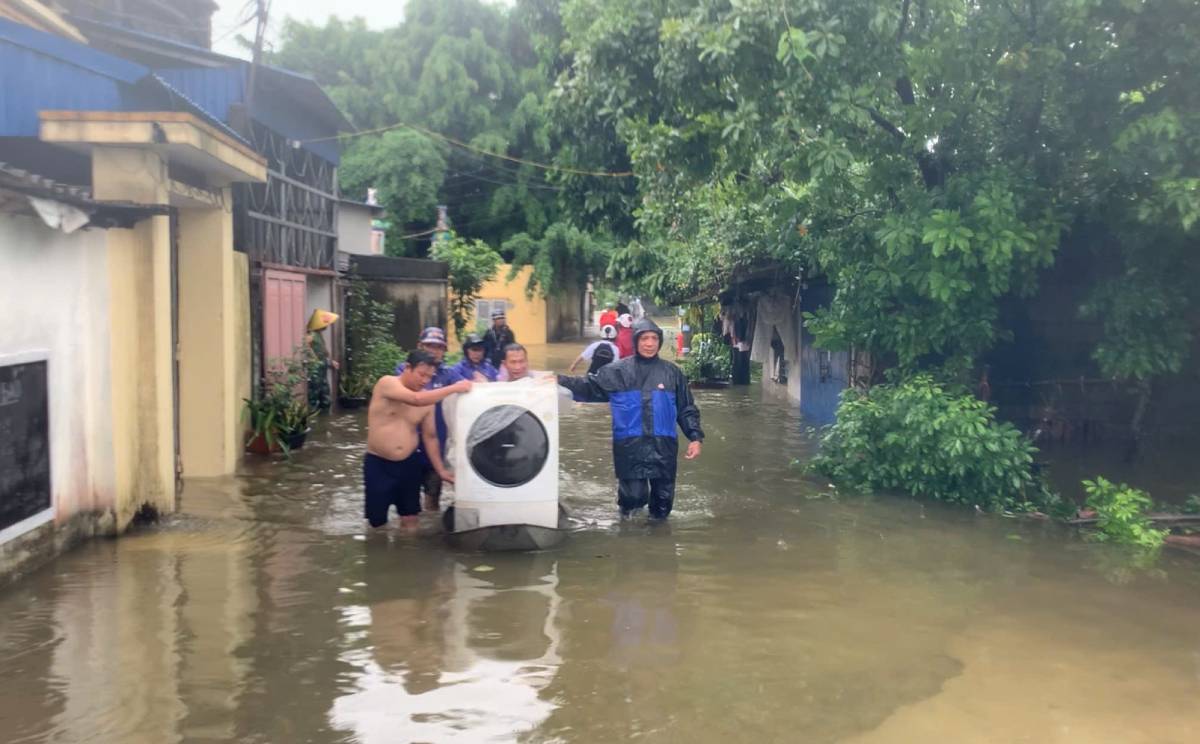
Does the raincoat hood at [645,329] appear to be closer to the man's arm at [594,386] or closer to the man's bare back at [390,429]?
the man's arm at [594,386]

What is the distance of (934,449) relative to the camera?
9.25 metres

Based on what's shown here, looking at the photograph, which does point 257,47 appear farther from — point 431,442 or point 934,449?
point 934,449

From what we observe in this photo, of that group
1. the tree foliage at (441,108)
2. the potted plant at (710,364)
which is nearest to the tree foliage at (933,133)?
the potted plant at (710,364)

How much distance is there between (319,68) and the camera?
110 feet

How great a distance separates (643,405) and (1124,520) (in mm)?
3745

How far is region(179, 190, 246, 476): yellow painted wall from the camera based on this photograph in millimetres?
10227

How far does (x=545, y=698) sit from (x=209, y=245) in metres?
6.79

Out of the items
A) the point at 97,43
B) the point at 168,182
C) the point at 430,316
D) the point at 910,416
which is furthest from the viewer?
the point at 430,316

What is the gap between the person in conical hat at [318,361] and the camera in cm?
1477

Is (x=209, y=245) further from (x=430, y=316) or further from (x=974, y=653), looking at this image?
(x=430, y=316)

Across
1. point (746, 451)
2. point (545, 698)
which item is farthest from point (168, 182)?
point (746, 451)

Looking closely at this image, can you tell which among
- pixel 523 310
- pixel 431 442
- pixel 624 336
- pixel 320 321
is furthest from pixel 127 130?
pixel 523 310

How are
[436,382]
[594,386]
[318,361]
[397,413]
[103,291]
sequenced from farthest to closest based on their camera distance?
[318,361] → [436,382] → [594,386] → [397,413] → [103,291]

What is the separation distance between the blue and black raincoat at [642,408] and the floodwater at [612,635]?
60 centimetres
